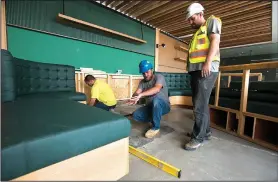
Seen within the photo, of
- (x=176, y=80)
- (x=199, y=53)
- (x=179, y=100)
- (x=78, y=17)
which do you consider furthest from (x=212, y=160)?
(x=78, y=17)

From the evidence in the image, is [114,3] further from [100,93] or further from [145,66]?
[145,66]

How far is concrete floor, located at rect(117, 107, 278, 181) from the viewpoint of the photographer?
1.05 meters

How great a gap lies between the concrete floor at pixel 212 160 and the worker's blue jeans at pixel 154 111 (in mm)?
208

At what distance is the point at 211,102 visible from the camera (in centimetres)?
222

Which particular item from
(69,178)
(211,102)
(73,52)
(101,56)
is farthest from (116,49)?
(69,178)

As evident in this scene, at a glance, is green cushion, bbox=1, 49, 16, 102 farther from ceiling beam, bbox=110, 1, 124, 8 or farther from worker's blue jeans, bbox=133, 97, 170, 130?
ceiling beam, bbox=110, 1, 124, 8

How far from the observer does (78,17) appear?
137 inches

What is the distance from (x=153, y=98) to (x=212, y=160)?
2.91 feet

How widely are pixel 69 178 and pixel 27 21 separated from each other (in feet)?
10.9

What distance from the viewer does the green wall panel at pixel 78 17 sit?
275 cm

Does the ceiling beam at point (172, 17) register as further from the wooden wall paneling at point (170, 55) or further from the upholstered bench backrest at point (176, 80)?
the upholstered bench backrest at point (176, 80)

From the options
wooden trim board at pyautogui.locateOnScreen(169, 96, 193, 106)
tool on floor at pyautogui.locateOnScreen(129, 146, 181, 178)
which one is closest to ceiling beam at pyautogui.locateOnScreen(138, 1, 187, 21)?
wooden trim board at pyautogui.locateOnScreen(169, 96, 193, 106)

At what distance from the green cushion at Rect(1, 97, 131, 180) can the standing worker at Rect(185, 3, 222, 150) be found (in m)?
0.89

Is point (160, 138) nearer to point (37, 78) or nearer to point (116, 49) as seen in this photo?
point (37, 78)
